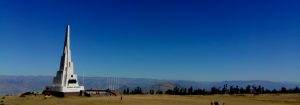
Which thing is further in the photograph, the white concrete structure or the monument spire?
the monument spire

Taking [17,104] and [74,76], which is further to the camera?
[74,76]

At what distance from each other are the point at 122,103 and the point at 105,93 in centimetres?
1944

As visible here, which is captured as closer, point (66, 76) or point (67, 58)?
point (66, 76)

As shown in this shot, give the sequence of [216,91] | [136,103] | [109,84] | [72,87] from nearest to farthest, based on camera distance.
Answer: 1. [136,103]
2. [72,87]
3. [109,84]
4. [216,91]

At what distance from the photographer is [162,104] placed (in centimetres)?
5734

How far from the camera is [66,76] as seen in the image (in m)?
72.0

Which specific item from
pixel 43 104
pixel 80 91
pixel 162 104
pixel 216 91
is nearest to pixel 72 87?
pixel 80 91

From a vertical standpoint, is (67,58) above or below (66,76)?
above

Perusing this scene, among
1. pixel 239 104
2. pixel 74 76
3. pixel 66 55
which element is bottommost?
pixel 239 104

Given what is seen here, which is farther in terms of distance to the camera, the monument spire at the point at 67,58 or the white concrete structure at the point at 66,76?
the monument spire at the point at 67,58

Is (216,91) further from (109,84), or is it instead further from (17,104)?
(17,104)

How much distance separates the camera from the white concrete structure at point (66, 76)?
71250 mm

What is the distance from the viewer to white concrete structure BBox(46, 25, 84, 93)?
71.2 metres

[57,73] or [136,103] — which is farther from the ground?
[57,73]
